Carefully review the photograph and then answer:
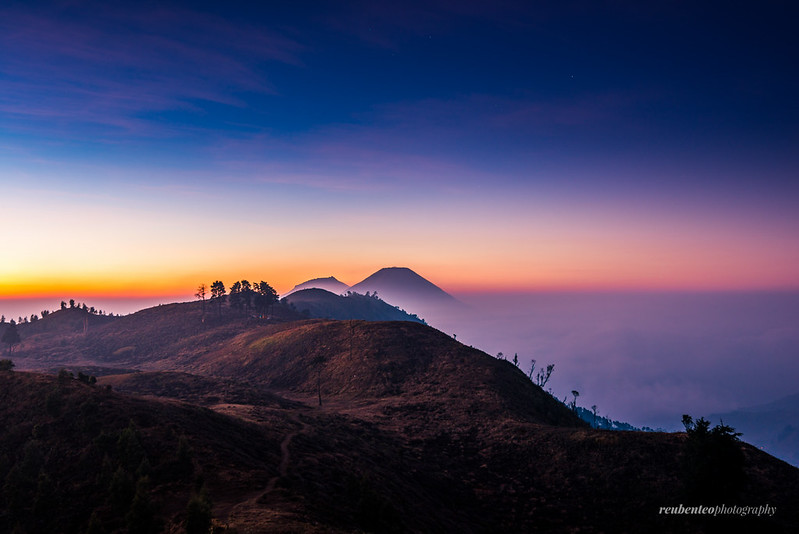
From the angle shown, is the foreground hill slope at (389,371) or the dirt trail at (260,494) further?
the foreground hill slope at (389,371)

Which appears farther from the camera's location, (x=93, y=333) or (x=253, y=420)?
(x=93, y=333)

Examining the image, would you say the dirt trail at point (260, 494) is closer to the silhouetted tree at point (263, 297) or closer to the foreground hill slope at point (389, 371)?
the foreground hill slope at point (389, 371)

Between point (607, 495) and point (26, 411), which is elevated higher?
point (26, 411)

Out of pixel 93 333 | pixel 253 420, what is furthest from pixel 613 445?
pixel 93 333

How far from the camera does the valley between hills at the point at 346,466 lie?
2483cm

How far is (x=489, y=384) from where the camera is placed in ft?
258

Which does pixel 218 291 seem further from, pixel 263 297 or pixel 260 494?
pixel 260 494

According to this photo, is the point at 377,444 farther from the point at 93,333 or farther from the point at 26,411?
the point at 93,333

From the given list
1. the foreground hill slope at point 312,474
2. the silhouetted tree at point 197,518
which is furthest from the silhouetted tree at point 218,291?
the silhouetted tree at point 197,518

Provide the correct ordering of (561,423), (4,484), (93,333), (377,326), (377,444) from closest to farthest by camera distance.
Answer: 1. (4,484)
2. (377,444)
3. (561,423)
4. (377,326)
5. (93,333)

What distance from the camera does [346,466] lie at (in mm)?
39094

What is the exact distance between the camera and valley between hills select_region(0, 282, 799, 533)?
24.8 m

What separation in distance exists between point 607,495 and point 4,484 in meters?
52.8

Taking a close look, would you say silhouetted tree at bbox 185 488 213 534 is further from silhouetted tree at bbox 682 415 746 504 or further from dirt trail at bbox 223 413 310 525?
silhouetted tree at bbox 682 415 746 504
